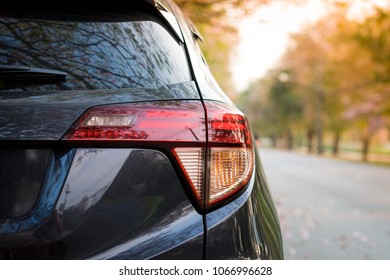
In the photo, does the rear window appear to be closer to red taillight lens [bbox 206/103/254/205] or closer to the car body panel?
the car body panel

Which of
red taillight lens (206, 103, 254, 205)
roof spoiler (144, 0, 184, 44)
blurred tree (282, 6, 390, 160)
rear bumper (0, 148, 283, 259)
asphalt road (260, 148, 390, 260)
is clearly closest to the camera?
rear bumper (0, 148, 283, 259)

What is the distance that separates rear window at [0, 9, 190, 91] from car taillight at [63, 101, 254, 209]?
4.6 inches

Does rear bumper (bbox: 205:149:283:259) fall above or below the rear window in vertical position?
below

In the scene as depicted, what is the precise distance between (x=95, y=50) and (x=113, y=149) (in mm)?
398

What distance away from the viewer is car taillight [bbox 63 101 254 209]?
159cm

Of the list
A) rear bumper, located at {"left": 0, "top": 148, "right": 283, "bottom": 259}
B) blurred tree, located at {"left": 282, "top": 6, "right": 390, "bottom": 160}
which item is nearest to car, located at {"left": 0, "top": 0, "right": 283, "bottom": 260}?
rear bumper, located at {"left": 0, "top": 148, "right": 283, "bottom": 259}

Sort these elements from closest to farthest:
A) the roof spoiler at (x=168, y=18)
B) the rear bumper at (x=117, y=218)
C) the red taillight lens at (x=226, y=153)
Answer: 1. the rear bumper at (x=117, y=218)
2. the red taillight lens at (x=226, y=153)
3. the roof spoiler at (x=168, y=18)

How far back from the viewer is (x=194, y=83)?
1.77 metres

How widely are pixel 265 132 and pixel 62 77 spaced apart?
6858cm

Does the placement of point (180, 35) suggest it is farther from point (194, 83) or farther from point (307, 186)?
point (307, 186)

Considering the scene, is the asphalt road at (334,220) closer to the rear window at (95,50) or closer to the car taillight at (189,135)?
the car taillight at (189,135)

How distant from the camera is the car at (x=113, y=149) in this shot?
153 centimetres

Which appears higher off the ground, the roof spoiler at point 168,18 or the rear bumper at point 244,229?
the roof spoiler at point 168,18

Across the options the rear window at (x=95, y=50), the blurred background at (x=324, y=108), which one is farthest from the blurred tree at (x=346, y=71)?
the rear window at (x=95, y=50)
